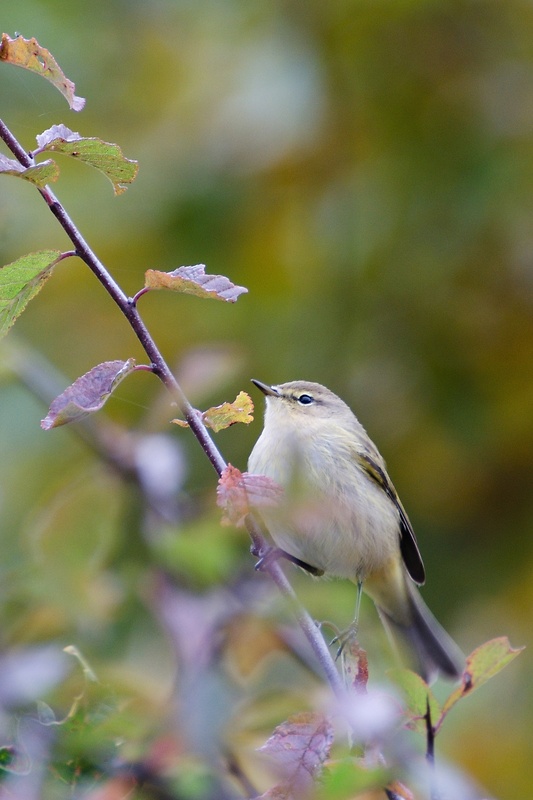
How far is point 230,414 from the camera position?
1.51m

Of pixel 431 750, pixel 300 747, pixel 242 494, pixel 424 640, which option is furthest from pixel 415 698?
pixel 424 640

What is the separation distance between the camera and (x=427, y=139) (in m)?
4.84

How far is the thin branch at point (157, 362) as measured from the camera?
126 centimetres

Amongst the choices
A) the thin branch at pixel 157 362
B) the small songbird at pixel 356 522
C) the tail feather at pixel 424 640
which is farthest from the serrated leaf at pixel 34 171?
the tail feather at pixel 424 640

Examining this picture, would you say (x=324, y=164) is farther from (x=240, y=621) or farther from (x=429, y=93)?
(x=240, y=621)

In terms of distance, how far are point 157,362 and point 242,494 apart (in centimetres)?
22

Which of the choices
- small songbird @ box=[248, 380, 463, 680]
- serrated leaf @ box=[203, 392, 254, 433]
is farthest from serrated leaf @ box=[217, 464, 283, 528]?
small songbird @ box=[248, 380, 463, 680]

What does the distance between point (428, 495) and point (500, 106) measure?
2.03 meters

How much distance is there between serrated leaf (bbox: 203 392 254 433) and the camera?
1500 mm

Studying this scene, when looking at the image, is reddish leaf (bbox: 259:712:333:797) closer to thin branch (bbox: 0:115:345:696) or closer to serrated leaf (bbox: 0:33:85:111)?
thin branch (bbox: 0:115:345:696)

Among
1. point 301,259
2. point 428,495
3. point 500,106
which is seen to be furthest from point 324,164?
point 428,495

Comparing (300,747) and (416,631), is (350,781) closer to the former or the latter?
(300,747)

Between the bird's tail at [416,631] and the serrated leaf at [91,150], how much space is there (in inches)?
100

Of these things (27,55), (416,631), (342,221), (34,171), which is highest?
(27,55)
